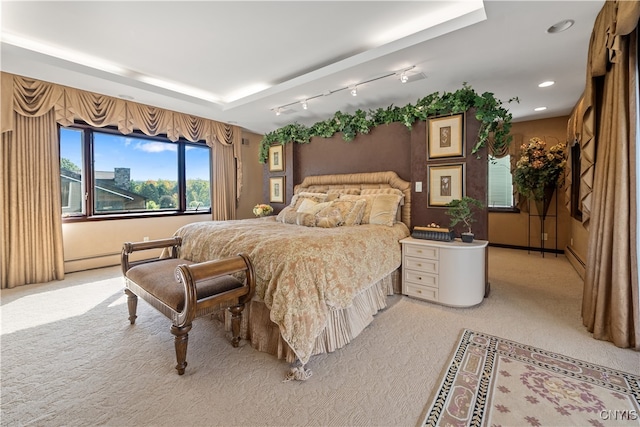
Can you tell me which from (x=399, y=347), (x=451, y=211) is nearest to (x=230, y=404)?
(x=399, y=347)

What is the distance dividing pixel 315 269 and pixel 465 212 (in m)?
2.04

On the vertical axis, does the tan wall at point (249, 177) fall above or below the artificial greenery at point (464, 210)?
above

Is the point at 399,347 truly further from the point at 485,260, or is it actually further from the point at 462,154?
the point at 462,154

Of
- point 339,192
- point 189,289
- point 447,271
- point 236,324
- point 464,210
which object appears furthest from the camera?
point 339,192

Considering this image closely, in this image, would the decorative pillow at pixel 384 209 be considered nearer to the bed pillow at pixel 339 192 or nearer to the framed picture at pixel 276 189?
the bed pillow at pixel 339 192

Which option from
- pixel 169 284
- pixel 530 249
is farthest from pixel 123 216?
pixel 530 249

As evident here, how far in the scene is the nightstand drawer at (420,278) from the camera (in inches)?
117

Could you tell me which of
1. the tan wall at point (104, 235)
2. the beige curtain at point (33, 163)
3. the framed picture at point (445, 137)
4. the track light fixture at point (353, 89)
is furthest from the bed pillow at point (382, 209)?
the beige curtain at point (33, 163)

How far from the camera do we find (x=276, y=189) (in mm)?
5555

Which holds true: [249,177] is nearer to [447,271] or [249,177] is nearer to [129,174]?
[129,174]

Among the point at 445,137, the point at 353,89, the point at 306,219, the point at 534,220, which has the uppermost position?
the point at 353,89

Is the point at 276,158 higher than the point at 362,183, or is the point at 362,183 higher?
the point at 276,158

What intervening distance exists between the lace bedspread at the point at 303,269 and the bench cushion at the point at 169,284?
272mm

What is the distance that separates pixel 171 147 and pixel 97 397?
193 inches
